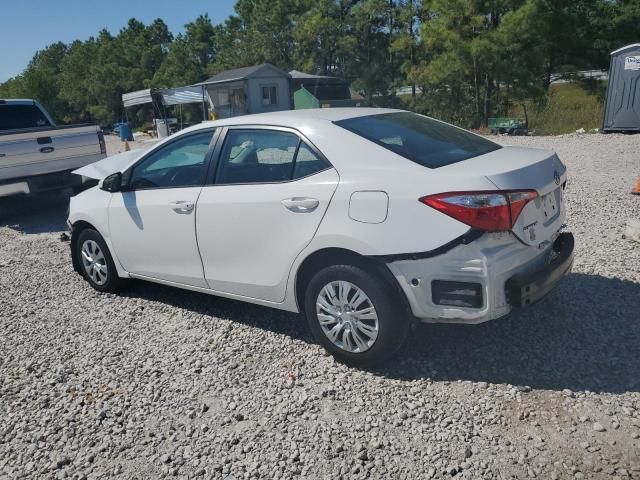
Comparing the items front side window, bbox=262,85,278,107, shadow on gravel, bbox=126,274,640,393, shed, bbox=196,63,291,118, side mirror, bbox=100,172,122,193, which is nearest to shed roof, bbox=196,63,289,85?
shed, bbox=196,63,291,118

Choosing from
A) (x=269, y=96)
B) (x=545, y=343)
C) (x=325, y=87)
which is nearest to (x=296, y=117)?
(x=545, y=343)

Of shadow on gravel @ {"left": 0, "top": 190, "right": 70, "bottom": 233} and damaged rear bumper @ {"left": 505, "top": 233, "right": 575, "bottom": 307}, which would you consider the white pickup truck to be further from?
damaged rear bumper @ {"left": 505, "top": 233, "right": 575, "bottom": 307}

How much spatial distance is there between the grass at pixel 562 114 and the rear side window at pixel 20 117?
650 inches

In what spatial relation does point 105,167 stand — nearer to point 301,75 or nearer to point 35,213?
point 35,213

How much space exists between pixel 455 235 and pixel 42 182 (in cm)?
774

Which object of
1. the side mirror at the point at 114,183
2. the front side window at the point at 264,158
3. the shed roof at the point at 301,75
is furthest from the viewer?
the shed roof at the point at 301,75

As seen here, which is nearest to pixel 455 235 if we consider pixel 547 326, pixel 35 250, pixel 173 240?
pixel 547 326

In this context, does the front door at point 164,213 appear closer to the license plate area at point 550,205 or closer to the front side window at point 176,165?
the front side window at point 176,165

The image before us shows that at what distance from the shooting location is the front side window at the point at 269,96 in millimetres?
37312

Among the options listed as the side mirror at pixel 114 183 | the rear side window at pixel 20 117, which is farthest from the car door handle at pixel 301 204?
the rear side window at pixel 20 117

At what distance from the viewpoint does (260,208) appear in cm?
361

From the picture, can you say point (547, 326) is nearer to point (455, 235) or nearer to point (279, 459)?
point (455, 235)

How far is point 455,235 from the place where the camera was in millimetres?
2883

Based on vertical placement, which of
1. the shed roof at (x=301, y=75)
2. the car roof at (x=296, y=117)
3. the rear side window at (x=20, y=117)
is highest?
the shed roof at (x=301, y=75)
